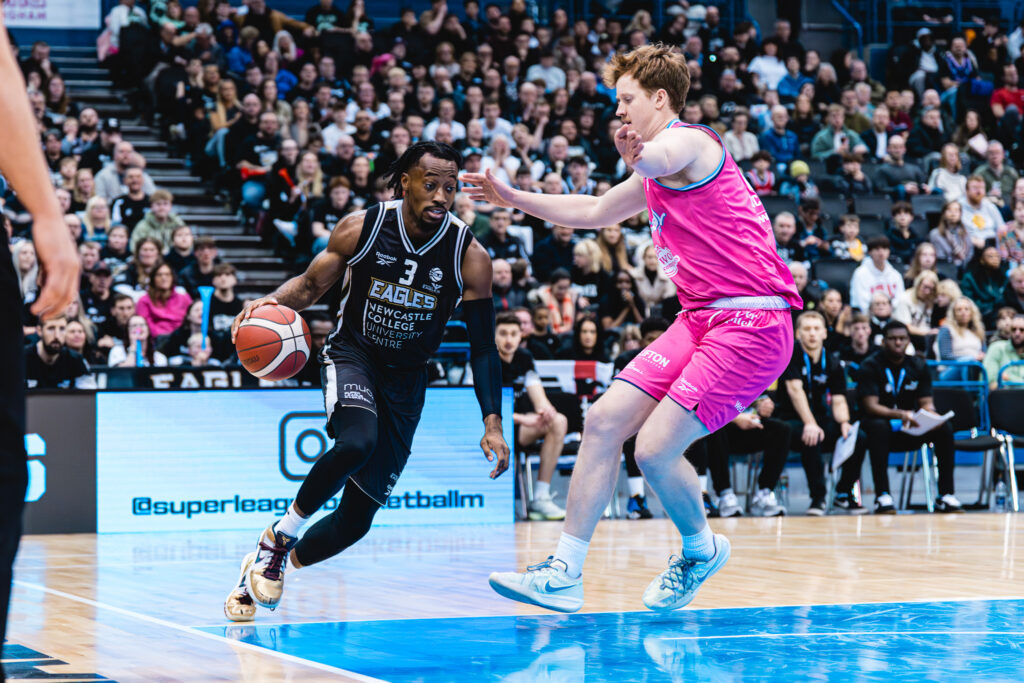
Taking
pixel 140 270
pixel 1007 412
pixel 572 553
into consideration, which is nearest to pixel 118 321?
pixel 140 270

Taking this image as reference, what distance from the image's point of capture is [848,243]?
14.9 meters

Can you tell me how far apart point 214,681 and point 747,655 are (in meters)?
1.83

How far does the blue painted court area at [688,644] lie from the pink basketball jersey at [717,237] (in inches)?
50.9

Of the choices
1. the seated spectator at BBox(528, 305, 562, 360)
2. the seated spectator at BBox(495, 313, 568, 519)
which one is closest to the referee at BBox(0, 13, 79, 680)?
the seated spectator at BBox(495, 313, 568, 519)

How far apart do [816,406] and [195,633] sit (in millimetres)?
7634

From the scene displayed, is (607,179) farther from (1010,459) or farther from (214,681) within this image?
(214,681)

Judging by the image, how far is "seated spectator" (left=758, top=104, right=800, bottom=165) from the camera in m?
17.4

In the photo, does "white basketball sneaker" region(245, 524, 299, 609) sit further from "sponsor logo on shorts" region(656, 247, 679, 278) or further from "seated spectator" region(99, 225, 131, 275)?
"seated spectator" region(99, 225, 131, 275)

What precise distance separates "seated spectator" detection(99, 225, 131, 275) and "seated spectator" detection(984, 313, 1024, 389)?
8092 millimetres

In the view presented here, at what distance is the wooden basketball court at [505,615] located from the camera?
456 centimetres

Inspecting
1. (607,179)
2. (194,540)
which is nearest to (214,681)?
(194,540)

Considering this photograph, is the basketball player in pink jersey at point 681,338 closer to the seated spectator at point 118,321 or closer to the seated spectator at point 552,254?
the seated spectator at point 118,321

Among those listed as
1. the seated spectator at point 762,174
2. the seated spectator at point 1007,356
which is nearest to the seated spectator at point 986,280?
the seated spectator at point 1007,356

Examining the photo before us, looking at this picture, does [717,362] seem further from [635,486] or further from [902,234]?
[902,234]
